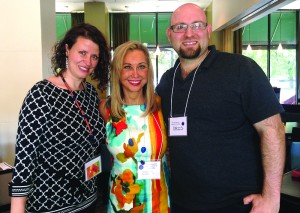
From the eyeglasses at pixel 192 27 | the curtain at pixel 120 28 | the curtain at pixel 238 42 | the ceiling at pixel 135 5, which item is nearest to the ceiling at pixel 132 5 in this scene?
the ceiling at pixel 135 5

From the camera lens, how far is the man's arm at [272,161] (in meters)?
1.43

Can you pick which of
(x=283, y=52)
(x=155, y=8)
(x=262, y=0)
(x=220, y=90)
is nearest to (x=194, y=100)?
(x=220, y=90)

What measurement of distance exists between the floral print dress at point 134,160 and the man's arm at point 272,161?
574 mm

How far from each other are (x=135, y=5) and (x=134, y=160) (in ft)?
26.7

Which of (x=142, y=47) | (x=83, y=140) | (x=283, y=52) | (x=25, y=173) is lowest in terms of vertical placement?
(x=25, y=173)

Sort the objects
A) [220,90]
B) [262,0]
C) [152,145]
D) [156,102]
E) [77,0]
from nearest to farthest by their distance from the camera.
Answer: [220,90], [152,145], [156,102], [262,0], [77,0]

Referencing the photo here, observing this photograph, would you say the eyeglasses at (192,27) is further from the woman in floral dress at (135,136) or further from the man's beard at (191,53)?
the woman in floral dress at (135,136)

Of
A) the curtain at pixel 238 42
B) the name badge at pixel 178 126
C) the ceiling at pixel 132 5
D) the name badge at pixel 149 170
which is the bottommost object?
the name badge at pixel 149 170

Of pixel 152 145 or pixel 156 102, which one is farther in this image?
pixel 156 102

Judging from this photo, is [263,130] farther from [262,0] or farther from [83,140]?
[262,0]

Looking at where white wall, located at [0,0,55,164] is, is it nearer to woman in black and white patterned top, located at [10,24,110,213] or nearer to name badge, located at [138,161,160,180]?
woman in black and white patterned top, located at [10,24,110,213]

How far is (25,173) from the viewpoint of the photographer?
140 centimetres

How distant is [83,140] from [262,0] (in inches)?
191

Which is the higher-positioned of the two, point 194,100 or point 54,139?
point 194,100
